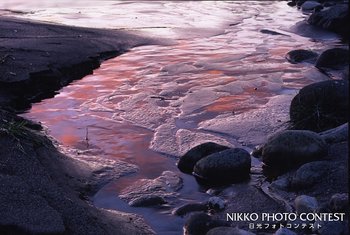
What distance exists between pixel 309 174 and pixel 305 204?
1.84ft

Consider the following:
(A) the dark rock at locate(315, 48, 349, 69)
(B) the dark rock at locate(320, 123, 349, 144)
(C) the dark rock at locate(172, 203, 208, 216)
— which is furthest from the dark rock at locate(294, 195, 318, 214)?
(A) the dark rock at locate(315, 48, 349, 69)

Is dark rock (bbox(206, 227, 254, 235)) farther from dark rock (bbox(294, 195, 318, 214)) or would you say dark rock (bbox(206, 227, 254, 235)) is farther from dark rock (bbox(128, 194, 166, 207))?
dark rock (bbox(128, 194, 166, 207))

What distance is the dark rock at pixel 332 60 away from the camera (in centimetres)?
1033

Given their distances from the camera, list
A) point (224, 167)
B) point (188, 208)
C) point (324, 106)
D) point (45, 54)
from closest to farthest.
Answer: point (188, 208)
point (224, 167)
point (324, 106)
point (45, 54)

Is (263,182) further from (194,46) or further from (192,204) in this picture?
(194,46)

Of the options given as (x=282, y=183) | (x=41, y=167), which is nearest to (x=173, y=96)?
(x=282, y=183)

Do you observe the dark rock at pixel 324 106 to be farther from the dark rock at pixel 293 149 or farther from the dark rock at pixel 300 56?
the dark rock at pixel 300 56

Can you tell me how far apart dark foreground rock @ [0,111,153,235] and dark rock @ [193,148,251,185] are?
1.03m

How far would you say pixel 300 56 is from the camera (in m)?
11.0

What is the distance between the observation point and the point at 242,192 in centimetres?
498

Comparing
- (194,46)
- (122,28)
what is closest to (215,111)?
(194,46)

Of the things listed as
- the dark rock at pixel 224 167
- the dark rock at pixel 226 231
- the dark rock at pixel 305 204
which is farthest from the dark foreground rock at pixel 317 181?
the dark rock at pixel 226 231

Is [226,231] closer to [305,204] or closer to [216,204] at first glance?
[216,204]

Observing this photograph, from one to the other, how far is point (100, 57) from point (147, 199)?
6.10 meters
